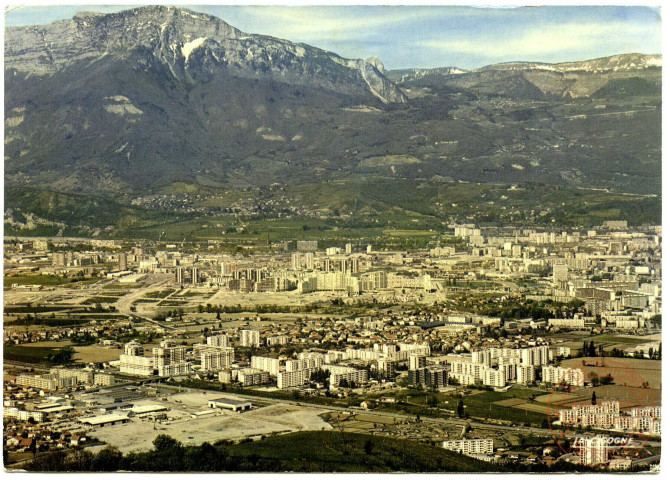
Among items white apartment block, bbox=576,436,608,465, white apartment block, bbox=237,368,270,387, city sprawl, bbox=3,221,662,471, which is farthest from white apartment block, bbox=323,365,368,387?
white apartment block, bbox=576,436,608,465

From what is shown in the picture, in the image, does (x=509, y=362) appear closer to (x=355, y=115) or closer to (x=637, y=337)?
(x=637, y=337)

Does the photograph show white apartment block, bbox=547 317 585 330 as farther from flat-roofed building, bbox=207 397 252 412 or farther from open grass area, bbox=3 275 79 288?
open grass area, bbox=3 275 79 288

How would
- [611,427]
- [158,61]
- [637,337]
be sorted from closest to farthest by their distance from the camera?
[611,427], [637,337], [158,61]

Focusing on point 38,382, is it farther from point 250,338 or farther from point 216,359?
point 250,338

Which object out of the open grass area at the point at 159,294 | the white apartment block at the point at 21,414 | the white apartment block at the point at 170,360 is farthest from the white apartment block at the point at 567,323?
the white apartment block at the point at 21,414

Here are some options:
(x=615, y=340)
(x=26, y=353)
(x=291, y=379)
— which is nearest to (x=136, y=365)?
(x=26, y=353)

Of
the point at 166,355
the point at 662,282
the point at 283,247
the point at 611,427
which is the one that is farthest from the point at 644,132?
the point at 166,355

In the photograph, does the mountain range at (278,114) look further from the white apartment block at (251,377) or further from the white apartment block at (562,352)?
the white apartment block at (251,377)
